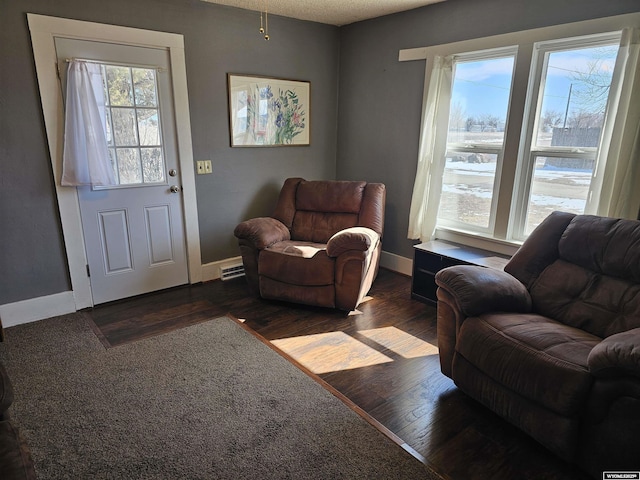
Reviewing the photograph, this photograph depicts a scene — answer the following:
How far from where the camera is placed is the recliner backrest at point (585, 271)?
6.34 ft

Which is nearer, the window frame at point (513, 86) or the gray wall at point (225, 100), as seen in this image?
the window frame at point (513, 86)

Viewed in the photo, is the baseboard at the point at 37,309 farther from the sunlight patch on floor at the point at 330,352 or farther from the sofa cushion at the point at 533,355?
the sofa cushion at the point at 533,355

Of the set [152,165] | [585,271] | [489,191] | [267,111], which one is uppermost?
[267,111]

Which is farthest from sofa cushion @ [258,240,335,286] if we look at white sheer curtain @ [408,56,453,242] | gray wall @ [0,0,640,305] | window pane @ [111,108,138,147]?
window pane @ [111,108,138,147]

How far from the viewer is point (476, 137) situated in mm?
3303

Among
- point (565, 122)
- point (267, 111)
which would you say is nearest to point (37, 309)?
point (267, 111)

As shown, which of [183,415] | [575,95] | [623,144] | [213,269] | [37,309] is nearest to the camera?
[183,415]

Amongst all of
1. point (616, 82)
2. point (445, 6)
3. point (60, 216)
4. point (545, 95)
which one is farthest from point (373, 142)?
point (60, 216)

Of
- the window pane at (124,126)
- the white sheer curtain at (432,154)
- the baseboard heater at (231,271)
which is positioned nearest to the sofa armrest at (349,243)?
the white sheer curtain at (432,154)

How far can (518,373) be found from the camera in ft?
5.63

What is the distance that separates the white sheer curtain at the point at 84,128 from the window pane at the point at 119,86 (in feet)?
0.26

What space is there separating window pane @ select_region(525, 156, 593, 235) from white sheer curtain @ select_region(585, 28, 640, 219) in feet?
0.56

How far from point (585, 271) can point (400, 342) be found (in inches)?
45.9

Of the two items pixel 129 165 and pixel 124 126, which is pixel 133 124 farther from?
pixel 129 165
